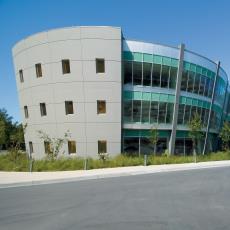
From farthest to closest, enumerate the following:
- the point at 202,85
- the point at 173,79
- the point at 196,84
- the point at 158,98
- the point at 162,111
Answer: the point at 202,85 → the point at 196,84 → the point at 173,79 → the point at 162,111 → the point at 158,98

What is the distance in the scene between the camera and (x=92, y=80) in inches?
1241

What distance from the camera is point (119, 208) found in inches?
338

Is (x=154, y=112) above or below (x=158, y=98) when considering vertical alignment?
below

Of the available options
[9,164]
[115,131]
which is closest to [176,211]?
[9,164]

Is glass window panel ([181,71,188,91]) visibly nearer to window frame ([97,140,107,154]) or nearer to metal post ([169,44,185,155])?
metal post ([169,44,185,155])

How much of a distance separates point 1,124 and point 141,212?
49.8m

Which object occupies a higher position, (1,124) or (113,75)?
(113,75)

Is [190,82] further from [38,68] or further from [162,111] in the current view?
[38,68]

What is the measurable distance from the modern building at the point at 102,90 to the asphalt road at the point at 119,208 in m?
19.6

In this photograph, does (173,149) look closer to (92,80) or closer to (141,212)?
(92,80)

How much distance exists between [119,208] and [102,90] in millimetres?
23639

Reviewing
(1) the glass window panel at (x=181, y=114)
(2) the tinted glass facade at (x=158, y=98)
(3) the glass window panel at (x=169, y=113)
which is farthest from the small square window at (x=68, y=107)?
(1) the glass window panel at (x=181, y=114)

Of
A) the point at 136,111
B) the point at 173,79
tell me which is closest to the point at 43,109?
the point at 136,111

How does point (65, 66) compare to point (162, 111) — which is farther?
point (162, 111)
